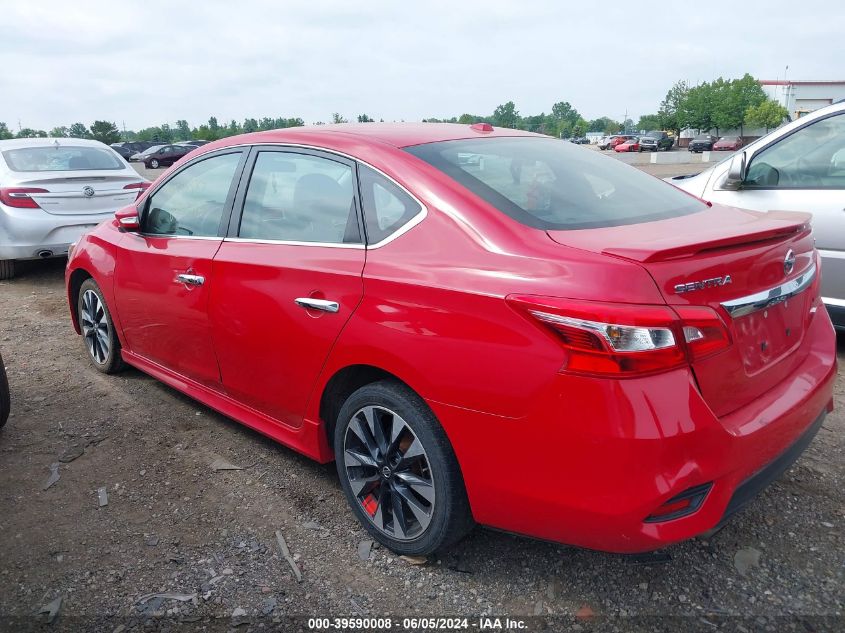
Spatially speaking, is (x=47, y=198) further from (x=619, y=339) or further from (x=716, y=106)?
(x=716, y=106)

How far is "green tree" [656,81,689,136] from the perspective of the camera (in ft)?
334

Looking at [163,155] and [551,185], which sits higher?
[551,185]

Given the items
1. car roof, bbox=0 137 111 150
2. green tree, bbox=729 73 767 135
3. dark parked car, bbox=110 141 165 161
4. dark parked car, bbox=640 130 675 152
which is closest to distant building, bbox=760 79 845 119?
green tree, bbox=729 73 767 135

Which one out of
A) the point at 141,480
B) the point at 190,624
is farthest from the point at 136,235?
the point at 190,624

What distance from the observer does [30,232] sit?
742 centimetres

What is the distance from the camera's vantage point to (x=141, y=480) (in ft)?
11.2

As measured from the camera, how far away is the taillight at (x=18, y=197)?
7.41m

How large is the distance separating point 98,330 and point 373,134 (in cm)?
273

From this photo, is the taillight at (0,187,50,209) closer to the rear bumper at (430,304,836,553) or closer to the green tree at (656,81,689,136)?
the rear bumper at (430,304,836,553)

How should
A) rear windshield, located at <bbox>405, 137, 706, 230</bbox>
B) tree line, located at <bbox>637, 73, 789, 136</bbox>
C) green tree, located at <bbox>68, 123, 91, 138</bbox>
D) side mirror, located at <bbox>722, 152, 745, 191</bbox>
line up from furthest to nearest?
tree line, located at <bbox>637, 73, 789, 136</bbox> → green tree, located at <bbox>68, 123, 91, 138</bbox> → side mirror, located at <bbox>722, 152, 745, 191</bbox> → rear windshield, located at <bbox>405, 137, 706, 230</bbox>

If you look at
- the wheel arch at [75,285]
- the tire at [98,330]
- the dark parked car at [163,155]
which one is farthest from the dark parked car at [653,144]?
the tire at [98,330]

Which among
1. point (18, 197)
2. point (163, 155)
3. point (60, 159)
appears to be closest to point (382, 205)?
point (18, 197)

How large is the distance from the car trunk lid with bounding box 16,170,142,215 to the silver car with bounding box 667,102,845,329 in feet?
20.6

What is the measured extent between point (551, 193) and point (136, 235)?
2556 mm
